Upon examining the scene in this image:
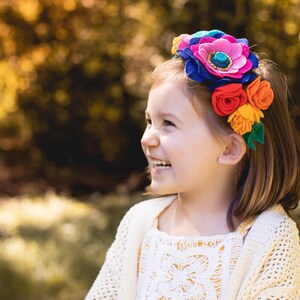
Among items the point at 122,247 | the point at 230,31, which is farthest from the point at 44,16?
the point at 122,247

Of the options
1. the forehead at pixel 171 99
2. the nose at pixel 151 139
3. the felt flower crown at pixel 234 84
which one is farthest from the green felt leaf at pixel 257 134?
the nose at pixel 151 139

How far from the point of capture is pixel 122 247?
2885 mm

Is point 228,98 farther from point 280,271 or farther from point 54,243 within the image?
point 54,243

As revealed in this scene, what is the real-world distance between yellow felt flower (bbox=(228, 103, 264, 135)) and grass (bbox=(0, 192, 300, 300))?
10.1 feet

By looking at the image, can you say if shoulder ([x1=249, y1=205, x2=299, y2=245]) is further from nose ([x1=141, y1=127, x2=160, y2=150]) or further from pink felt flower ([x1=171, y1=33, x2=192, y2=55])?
pink felt flower ([x1=171, y1=33, x2=192, y2=55])

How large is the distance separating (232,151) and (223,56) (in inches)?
13.4

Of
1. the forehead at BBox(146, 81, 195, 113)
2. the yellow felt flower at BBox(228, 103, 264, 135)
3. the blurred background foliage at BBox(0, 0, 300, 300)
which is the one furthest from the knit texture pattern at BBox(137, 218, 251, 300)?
the blurred background foliage at BBox(0, 0, 300, 300)

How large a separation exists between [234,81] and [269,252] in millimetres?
590

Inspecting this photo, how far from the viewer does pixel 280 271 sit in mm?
2516

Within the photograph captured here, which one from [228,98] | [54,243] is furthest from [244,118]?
[54,243]

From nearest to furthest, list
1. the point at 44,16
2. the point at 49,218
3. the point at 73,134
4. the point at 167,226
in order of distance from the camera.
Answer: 1. the point at 167,226
2. the point at 49,218
3. the point at 44,16
4. the point at 73,134

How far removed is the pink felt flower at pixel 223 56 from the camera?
2.54 m

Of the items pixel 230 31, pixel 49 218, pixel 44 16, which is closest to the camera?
pixel 230 31

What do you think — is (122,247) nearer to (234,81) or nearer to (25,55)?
(234,81)
